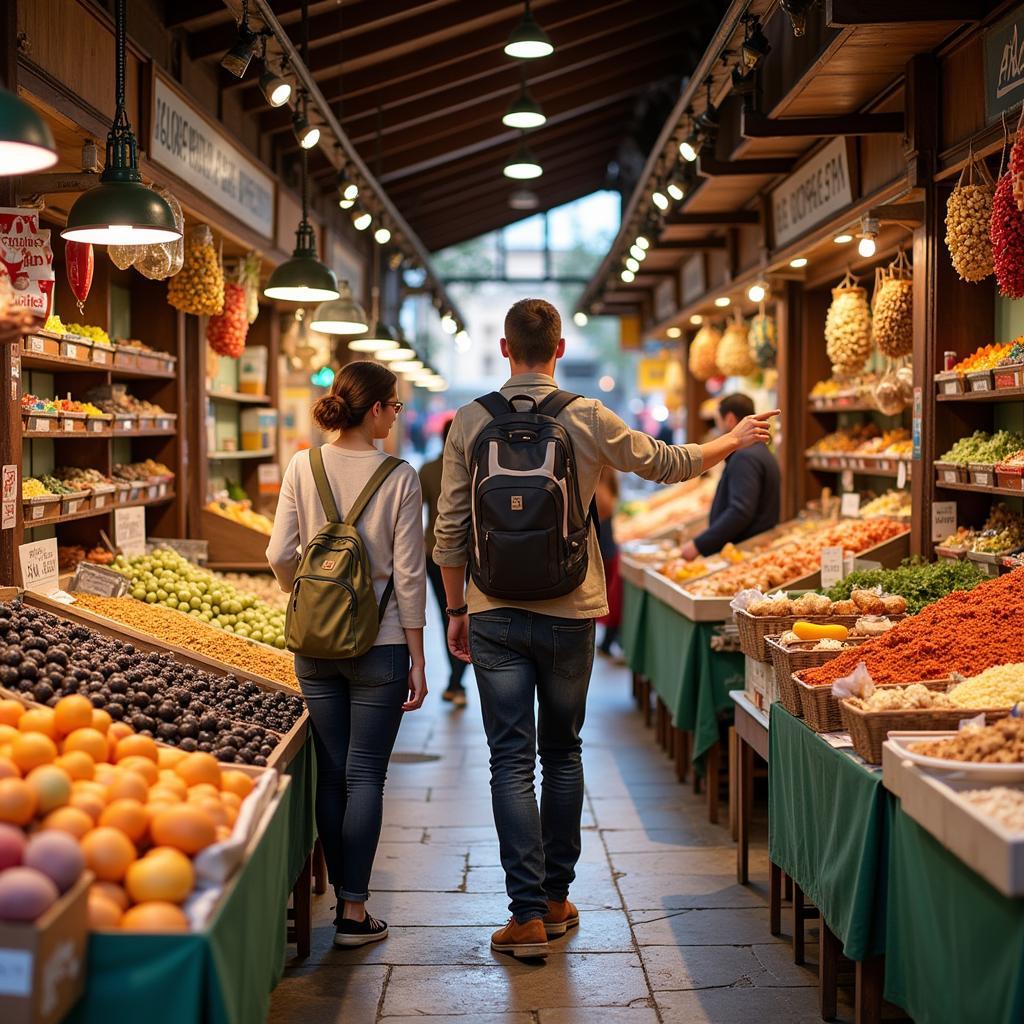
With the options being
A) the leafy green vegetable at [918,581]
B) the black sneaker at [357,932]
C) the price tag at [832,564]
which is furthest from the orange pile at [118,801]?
the price tag at [832,564]

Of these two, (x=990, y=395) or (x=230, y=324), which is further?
(x=230, y=324)

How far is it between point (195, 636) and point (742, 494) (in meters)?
3.58

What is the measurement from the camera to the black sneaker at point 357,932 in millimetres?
4273

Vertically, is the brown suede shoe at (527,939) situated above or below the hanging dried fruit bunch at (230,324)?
below

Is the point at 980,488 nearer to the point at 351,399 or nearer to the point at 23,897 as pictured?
the point at 351,399

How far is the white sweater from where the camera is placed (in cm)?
411

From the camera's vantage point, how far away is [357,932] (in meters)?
4.31

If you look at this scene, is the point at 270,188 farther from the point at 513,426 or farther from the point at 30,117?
the point at 30,117

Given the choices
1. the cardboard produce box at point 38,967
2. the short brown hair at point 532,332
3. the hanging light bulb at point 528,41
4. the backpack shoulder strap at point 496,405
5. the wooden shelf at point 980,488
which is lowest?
the cardboard produce box at point 38,967

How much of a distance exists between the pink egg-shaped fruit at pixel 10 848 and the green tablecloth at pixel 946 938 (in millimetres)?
1811

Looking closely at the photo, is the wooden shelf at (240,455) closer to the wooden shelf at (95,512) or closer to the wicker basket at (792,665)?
the wooden shelf at (95,512)

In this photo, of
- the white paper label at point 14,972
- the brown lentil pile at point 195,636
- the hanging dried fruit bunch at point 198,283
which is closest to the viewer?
the white paper label at point 14,972

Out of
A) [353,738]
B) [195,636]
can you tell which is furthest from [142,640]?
[353,738]

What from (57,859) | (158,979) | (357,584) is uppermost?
(357,584)
